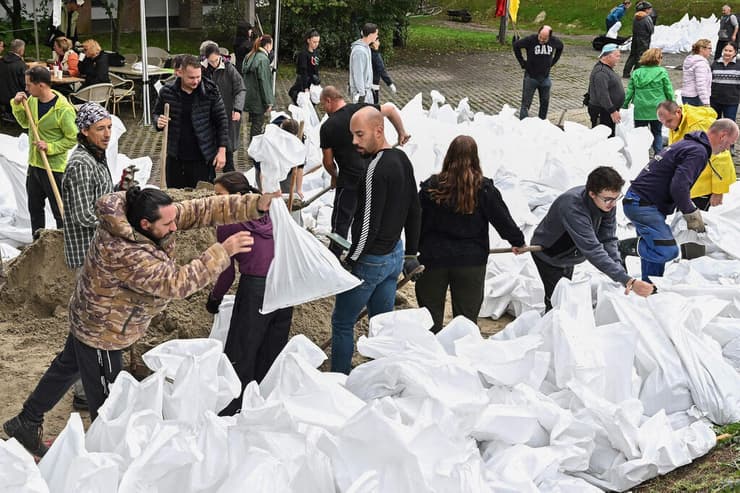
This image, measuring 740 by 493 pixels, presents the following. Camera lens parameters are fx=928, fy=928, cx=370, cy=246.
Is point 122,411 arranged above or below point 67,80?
below

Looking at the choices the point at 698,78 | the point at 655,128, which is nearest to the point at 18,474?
the point at 655,128

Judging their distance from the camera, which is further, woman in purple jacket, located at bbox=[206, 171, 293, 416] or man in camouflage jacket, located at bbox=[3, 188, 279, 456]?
woman in purple jacket, located at bbox=[206, 171, 293, 416]

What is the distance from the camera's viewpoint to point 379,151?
14.3ft

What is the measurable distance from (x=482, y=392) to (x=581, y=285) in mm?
1103

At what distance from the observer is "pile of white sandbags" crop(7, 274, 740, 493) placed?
326cm

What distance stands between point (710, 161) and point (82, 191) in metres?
4.33

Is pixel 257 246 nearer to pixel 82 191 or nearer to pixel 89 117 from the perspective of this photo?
pixel 82 191

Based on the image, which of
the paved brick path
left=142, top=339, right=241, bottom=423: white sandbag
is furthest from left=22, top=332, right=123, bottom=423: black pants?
the paved brick path

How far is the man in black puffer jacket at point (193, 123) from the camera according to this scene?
21.3ft

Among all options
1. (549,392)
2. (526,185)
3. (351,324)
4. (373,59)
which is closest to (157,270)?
(351,324)

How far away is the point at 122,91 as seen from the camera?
39.3 feet

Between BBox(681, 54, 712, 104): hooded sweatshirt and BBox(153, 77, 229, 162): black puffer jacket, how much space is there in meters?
5.59

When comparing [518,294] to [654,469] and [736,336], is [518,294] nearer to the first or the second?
[736,336]

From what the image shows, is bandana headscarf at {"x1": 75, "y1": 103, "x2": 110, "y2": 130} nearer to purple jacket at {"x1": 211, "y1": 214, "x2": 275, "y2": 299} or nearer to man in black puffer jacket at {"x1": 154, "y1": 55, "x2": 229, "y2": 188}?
purple jacket at {"x1": 211, "y1": 214, "x2": 275, "y2": 299}
